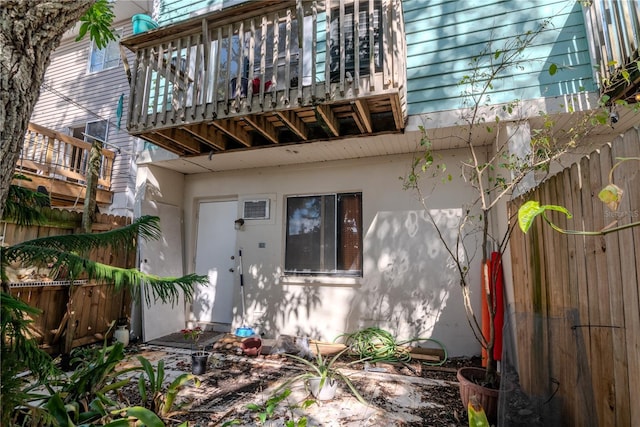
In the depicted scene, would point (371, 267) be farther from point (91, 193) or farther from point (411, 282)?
point (91, 193)

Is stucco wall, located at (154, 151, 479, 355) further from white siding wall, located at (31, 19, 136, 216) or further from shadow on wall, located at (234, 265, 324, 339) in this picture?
white siding wall, located at (31, 19, 136, 216)

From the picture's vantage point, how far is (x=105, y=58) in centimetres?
784

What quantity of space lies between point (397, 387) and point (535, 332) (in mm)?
1804

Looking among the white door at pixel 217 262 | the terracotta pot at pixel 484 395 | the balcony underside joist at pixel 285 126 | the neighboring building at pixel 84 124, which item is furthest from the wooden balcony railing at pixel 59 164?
the terracotta pot at pixel 484 395

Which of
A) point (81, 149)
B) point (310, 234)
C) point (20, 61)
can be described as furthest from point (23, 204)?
point (81, 149)

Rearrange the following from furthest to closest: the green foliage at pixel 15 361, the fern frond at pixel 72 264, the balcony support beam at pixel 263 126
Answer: the balcony support beam at pixel 263 126
the fern frond at pixel 72 264
the green foliage at pixel 15 361

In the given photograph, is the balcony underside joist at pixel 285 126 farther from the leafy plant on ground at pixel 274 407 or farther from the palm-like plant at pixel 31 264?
the leafy plant on ground at pixel 274 407

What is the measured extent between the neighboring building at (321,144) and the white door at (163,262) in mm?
22

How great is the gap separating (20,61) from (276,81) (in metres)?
2.59

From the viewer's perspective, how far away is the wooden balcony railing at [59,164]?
5.73 meters

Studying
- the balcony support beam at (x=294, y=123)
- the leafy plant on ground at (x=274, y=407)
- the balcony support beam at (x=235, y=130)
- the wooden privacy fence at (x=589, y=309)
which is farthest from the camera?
the balcony support beam at (x=235, y=130)

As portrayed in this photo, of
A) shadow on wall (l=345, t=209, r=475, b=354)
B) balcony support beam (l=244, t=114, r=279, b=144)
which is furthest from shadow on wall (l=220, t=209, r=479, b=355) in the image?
balcony support beam (l=244, t=114, r=279, b=144)

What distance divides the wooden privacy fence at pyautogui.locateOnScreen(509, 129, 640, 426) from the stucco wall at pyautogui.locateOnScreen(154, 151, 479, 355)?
221 cm

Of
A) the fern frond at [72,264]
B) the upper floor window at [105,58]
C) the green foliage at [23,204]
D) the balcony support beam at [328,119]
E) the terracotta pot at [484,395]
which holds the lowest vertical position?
the terracotta pot at [484,395]
